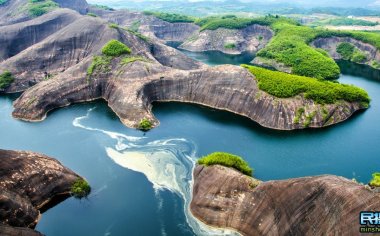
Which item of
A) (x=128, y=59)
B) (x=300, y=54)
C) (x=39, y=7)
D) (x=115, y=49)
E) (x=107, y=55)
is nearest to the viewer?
(x=128, y=59)

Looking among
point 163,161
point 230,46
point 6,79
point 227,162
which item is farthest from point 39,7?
point 227,162

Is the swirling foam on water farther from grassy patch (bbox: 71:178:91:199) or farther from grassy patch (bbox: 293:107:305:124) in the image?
grassy patch (bbox: 293:107:305:124)

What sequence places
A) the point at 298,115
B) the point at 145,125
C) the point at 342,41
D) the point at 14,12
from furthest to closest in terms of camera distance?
the point at 14,12
the point at 342,41
the point at 298,115
the point at 145,125

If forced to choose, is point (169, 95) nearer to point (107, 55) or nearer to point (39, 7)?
point (107, 55)

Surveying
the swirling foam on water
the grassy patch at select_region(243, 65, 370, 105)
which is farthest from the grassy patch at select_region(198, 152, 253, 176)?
the grassy patch at select_region(243, 65, 370, 105)

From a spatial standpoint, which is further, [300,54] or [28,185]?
[300,54]

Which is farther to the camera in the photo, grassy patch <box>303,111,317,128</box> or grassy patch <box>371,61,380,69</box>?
grassy patch <box>371,61,380,69</box>
